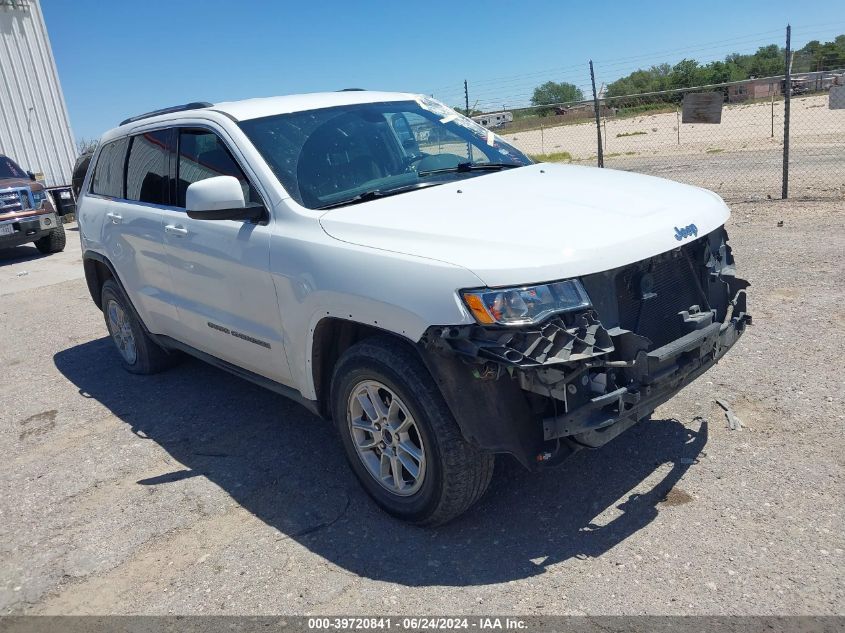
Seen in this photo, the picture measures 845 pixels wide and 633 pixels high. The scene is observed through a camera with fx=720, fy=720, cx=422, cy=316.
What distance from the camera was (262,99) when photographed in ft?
14.9

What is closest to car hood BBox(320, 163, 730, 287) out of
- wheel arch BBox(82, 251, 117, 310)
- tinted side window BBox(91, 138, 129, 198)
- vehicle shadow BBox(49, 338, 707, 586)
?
vehicle shadow BBox(49, 338, 707, 586)

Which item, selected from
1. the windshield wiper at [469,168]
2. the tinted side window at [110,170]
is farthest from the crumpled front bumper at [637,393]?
the tinted side window at [110,170]

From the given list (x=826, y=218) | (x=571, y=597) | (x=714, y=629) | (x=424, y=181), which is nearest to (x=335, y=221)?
(x=424, y=181)

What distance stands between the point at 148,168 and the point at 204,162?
0.92m

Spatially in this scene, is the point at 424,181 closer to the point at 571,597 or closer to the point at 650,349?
the point at 650,349

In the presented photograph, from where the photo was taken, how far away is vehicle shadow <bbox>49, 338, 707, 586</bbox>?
3.19m

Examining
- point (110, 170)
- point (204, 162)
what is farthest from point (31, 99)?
point (204, 162)

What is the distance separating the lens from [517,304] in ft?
9.11

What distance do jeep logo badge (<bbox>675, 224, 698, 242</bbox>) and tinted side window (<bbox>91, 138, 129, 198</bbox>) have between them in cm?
410

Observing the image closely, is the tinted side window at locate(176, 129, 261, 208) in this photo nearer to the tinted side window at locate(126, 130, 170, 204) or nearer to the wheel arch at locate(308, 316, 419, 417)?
the tinted side window at locate(126, 130, 170, 204)

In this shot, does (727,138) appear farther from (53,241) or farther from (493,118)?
(53,241)

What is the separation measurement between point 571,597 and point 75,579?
2.26m

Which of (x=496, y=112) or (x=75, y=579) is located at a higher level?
(x=496, y=112)

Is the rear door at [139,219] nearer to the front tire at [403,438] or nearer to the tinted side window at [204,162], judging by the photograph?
the tinted side window at [204,162]
